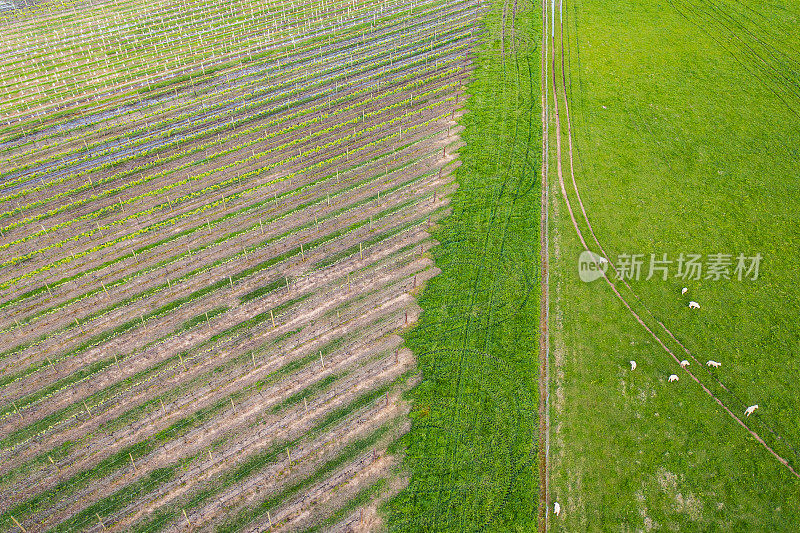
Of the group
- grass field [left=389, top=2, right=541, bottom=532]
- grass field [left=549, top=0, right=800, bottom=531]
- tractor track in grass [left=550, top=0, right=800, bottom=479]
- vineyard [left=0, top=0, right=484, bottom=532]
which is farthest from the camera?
tractor track in grass [left=550, top=0, right=800, bottom=479]

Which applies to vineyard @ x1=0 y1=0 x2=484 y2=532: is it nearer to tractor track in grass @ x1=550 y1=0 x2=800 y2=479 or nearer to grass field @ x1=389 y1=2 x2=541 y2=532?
grass field @ x1=389 y1=2 x2=541 y2=532

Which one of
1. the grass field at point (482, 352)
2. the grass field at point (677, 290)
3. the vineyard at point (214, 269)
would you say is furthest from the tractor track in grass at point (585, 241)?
the vineyard at point (214, 269)

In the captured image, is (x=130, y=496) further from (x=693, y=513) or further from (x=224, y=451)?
(x=693, y=513)

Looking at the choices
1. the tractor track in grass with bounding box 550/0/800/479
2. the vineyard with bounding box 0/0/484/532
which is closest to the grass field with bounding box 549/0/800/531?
the tractor track in grass with bounding box 550/0/800/479

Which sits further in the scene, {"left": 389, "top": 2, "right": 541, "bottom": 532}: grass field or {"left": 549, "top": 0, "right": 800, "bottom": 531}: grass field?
{"left": 549, "top": 0, "right": 800, "bottom": 531}: grass field

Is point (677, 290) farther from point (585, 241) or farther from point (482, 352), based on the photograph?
point (482, 352)

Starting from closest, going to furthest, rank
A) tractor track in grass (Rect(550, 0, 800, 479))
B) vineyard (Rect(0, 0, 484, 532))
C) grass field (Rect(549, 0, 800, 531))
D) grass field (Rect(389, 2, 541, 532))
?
grass field (Rect(389, 2, 541, 532))
vineyard (Rect(0, 0, 484, 532))
grass field (Rect(549, 0, 800, 531))
tractor track in grass (Rect(550, 0, 800, 479))

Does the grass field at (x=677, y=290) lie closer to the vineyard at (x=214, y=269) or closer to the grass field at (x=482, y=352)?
the grass field at (x=482, y=352)

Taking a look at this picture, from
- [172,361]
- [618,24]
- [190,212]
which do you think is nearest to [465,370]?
[172,361]
